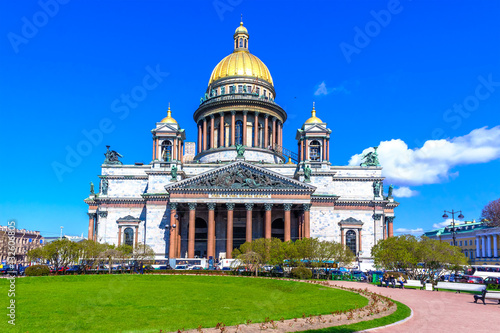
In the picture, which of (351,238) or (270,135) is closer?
(351,238)

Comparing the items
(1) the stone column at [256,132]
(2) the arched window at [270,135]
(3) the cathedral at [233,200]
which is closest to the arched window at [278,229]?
(3) the cathedral at [233,200]

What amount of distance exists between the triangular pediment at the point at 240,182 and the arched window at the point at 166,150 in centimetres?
1138

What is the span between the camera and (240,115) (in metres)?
83.9

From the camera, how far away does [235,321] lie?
17.3 metres

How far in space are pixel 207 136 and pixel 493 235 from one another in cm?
6521

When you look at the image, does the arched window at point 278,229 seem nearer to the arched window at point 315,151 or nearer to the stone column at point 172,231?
the arched window at point 315,151

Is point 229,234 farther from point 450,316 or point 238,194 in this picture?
point 450,316

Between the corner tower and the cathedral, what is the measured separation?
1.36 m

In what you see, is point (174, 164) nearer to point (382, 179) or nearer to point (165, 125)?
point (165, 125)

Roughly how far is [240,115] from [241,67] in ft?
35.1

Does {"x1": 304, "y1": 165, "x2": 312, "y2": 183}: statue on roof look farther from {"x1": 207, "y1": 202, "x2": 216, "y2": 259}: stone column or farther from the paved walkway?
the paved walkway

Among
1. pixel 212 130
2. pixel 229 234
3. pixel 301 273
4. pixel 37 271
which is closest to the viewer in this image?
pixel 301 273

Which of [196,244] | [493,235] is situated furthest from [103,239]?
[493,235]

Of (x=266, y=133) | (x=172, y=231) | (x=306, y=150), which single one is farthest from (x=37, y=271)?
(x=266, y=133)
